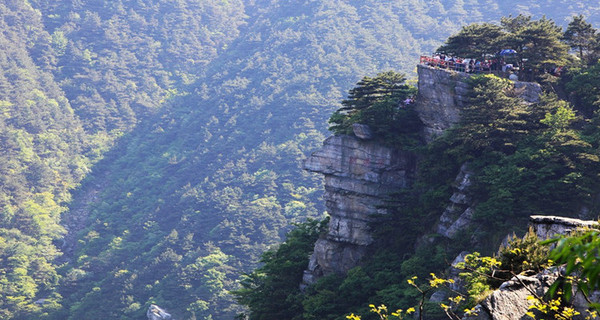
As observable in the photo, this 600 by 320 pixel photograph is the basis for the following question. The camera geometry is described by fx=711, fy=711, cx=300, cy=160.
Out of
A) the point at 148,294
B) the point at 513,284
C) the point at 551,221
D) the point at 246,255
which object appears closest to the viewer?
the point at 513,284

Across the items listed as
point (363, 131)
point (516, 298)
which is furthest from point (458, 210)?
point (516, 298)

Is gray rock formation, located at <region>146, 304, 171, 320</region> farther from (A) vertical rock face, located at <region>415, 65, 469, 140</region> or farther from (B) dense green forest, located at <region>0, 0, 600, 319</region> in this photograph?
(A) vertical rock face, located at <region>415, 65, 469, 140</region>

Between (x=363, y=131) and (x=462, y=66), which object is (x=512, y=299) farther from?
(x=462, y=66)

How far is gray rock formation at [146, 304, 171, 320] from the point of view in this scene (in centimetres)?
7788

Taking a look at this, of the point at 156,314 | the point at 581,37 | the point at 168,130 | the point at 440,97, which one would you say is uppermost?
the point at 168,130

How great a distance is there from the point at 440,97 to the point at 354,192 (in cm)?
593

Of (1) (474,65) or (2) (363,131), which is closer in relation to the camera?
(1) (474,65)

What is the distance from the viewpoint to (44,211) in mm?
108562

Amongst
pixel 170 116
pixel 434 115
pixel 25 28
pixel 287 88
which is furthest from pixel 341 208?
pixel 25 28

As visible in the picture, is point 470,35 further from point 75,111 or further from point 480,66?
point 75,111

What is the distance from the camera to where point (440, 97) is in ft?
104

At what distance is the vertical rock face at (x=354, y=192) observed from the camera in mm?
32844

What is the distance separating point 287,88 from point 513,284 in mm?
129989

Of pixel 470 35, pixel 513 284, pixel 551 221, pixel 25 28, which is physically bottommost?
pixel 513 284
